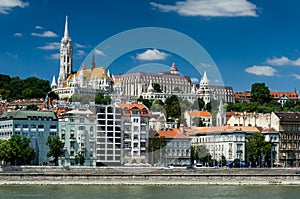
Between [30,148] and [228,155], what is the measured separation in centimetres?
2344

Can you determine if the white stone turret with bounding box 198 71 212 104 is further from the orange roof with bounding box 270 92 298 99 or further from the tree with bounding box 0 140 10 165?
the tree with bounding box 0 140 10 165

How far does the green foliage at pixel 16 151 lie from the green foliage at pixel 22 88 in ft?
187

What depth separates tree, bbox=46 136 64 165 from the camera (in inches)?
2480

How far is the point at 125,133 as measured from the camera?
226ft

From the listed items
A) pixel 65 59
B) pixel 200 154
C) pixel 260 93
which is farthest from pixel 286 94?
pixel 200 154

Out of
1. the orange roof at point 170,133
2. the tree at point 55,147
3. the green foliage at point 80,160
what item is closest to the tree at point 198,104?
the orange roof at point 170,133

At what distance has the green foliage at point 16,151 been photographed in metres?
59.5

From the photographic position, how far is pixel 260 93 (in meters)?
144

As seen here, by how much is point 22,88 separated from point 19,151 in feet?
225

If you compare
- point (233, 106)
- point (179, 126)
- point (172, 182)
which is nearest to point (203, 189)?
point (172, 182)

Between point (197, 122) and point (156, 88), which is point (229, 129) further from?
point (156, 88)

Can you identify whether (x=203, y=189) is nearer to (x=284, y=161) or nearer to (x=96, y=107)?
(x=96, y=107)

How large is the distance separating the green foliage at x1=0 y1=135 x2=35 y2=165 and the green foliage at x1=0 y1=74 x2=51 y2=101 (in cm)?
5713

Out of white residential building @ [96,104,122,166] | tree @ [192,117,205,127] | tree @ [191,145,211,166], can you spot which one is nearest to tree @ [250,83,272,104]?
tree @ [192,117,205,127]
